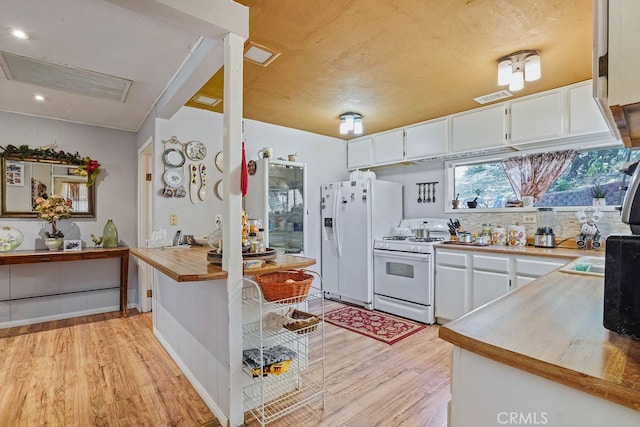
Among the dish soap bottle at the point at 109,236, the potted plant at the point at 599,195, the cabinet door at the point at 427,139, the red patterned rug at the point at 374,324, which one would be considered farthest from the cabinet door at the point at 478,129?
the dish soap bottle at the point at 109,236

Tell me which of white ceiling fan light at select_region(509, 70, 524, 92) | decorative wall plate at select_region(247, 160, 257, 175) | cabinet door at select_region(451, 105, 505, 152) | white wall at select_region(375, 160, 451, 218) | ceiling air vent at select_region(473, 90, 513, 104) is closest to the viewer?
white ceiling fan light at select_region(509, 70, 524, 92)

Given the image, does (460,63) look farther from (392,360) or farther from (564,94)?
(392,360)

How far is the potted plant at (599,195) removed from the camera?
9.36 feet

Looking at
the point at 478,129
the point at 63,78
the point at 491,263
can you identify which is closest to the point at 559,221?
the point at 491,263

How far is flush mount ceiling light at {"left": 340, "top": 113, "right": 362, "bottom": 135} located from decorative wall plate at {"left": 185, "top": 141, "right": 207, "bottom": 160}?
163 centimetres

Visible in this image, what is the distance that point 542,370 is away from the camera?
657 mm

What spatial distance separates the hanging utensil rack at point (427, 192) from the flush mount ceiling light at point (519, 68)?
1.82 metres

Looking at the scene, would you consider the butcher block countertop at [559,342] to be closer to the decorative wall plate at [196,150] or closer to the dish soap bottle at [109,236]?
the decorative wall plate at [196,150]

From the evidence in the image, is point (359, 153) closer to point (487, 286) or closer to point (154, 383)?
point (487, 286)

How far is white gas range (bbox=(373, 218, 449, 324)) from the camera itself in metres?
3.35

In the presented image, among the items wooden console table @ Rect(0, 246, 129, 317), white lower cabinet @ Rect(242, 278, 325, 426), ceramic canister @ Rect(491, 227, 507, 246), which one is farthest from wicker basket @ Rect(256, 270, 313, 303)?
wooden console table @ Rect(0, 246, 129, 317)

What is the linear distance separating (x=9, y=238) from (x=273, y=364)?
3519mm

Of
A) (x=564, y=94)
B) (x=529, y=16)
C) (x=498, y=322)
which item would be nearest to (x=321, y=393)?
(x=498, y=322)

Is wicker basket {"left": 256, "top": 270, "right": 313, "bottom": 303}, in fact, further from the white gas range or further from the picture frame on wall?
the picture frame on wall
